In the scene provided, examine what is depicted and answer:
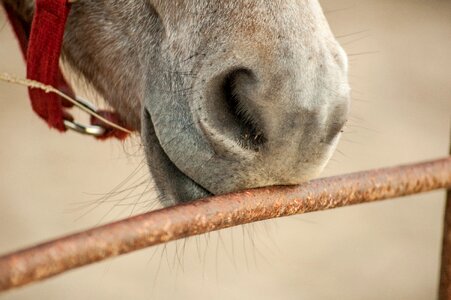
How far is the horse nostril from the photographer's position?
896 millimetres

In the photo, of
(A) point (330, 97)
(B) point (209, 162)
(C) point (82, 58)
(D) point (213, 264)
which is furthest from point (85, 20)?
(D) point (213, 264)

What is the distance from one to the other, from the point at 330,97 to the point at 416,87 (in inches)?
122

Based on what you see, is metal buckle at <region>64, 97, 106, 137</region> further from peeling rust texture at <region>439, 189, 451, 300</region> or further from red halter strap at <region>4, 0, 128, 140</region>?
peeling rust texture at <region>439, 189, 451, 300</region>

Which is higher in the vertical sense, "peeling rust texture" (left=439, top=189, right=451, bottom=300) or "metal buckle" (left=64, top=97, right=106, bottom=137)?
"metal buckle" (left=64, top=97, right=106, bottom=137)

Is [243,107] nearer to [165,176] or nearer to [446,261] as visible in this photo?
[165,176]

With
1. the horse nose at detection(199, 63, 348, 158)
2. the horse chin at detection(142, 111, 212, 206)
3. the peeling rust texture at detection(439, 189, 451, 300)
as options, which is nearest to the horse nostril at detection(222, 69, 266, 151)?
the horse nose at detection(199, 63, 348, 158)

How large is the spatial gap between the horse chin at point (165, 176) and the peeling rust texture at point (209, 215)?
6.6 inches

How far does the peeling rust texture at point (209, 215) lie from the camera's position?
587mm

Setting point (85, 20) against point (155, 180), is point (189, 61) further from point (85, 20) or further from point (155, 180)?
point (85, 20)

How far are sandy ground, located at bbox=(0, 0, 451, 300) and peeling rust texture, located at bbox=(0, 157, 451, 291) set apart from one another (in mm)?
1259

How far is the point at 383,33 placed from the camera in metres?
4.15

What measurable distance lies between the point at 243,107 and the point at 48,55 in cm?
45

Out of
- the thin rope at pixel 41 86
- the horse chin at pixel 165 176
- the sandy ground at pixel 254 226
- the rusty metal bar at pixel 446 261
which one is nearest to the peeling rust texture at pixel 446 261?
the rusty metal bar at pixel 446 261

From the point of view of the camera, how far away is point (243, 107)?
91 cm
